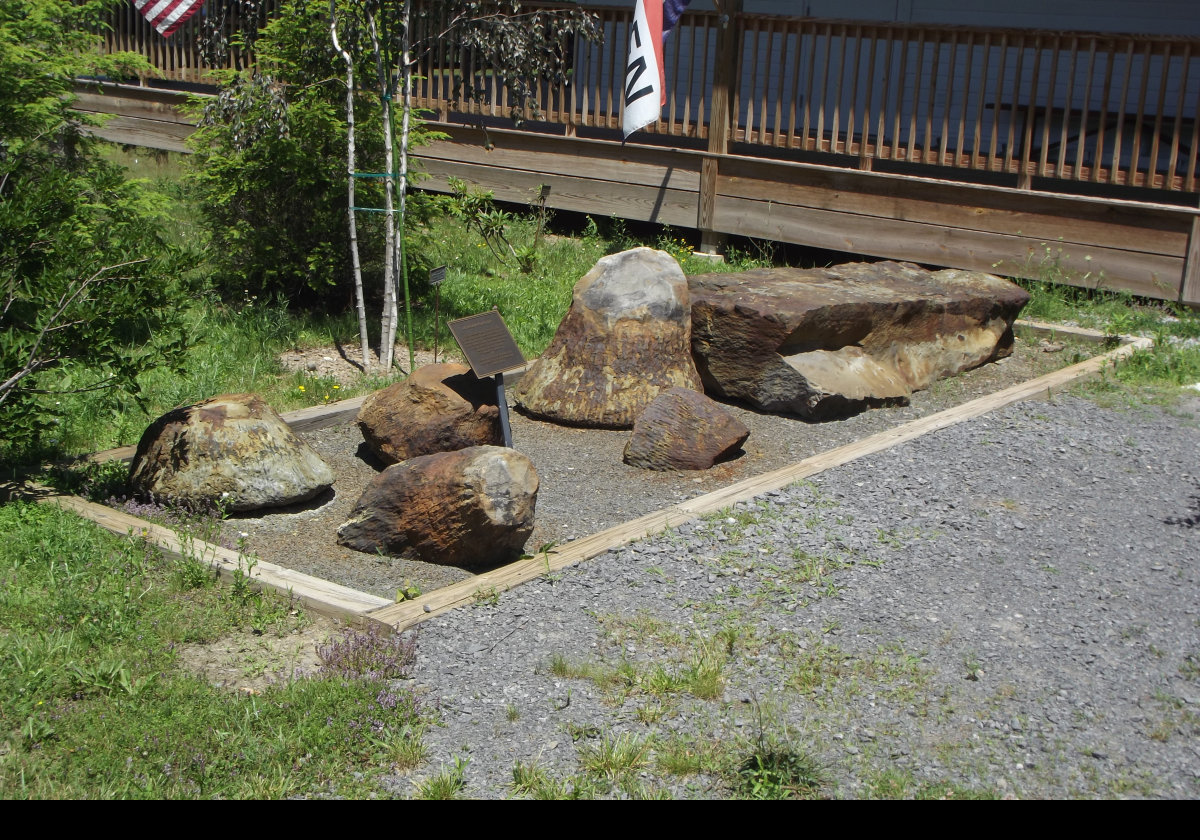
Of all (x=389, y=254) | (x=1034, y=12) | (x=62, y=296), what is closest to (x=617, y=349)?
(x=389, y=254)

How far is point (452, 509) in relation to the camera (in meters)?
4.91

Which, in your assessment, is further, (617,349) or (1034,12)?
(1034,12)

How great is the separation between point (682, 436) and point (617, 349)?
1084 millimetres

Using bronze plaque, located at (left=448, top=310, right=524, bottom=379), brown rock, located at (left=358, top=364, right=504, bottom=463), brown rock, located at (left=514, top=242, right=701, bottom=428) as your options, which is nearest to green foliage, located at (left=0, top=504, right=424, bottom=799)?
brown rock, located at (left=358, top=364, right=504, bottom=463)

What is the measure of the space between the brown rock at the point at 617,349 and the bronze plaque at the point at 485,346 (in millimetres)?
1016

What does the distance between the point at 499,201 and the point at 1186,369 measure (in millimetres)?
7309

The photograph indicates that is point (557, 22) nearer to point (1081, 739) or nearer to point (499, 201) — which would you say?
point (499, 201)

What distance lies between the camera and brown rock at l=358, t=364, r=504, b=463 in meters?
6.11

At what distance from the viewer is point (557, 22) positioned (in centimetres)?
838

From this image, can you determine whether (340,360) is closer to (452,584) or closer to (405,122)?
(405,122)

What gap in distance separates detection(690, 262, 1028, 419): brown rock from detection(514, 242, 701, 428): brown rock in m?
0.27
